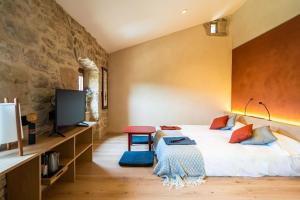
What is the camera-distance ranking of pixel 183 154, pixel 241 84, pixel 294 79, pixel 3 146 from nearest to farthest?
pixel 3 146 < pixel 183 154 < pixel 294 79 < pixel 241 84

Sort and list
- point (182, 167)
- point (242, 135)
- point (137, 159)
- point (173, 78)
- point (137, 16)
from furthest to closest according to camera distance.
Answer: point (173, 78), point (137, 16), point (137, 159), point (242, 135), point (182, 167)

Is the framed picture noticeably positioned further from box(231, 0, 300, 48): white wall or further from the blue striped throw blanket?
box(231, 0, 300, 48): white wall

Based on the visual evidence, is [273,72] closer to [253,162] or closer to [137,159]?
[253,162]

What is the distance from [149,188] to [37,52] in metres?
2.16

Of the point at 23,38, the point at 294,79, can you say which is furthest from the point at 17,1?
the point at 294,79

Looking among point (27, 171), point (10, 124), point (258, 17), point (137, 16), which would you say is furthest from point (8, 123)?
point (258, 17)

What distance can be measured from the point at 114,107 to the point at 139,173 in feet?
10.7

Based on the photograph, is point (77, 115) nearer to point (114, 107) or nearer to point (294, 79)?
point (114, 107)

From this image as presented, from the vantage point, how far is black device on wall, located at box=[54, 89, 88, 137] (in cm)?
250

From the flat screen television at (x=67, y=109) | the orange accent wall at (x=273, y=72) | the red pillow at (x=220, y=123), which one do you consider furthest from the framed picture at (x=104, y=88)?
the orange accent wall at (x=273, y=72)

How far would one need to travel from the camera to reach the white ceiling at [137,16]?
3.27 m

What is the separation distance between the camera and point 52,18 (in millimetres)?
2781

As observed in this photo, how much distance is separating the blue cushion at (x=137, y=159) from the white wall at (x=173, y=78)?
7.19 ft

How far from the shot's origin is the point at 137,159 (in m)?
3.55
